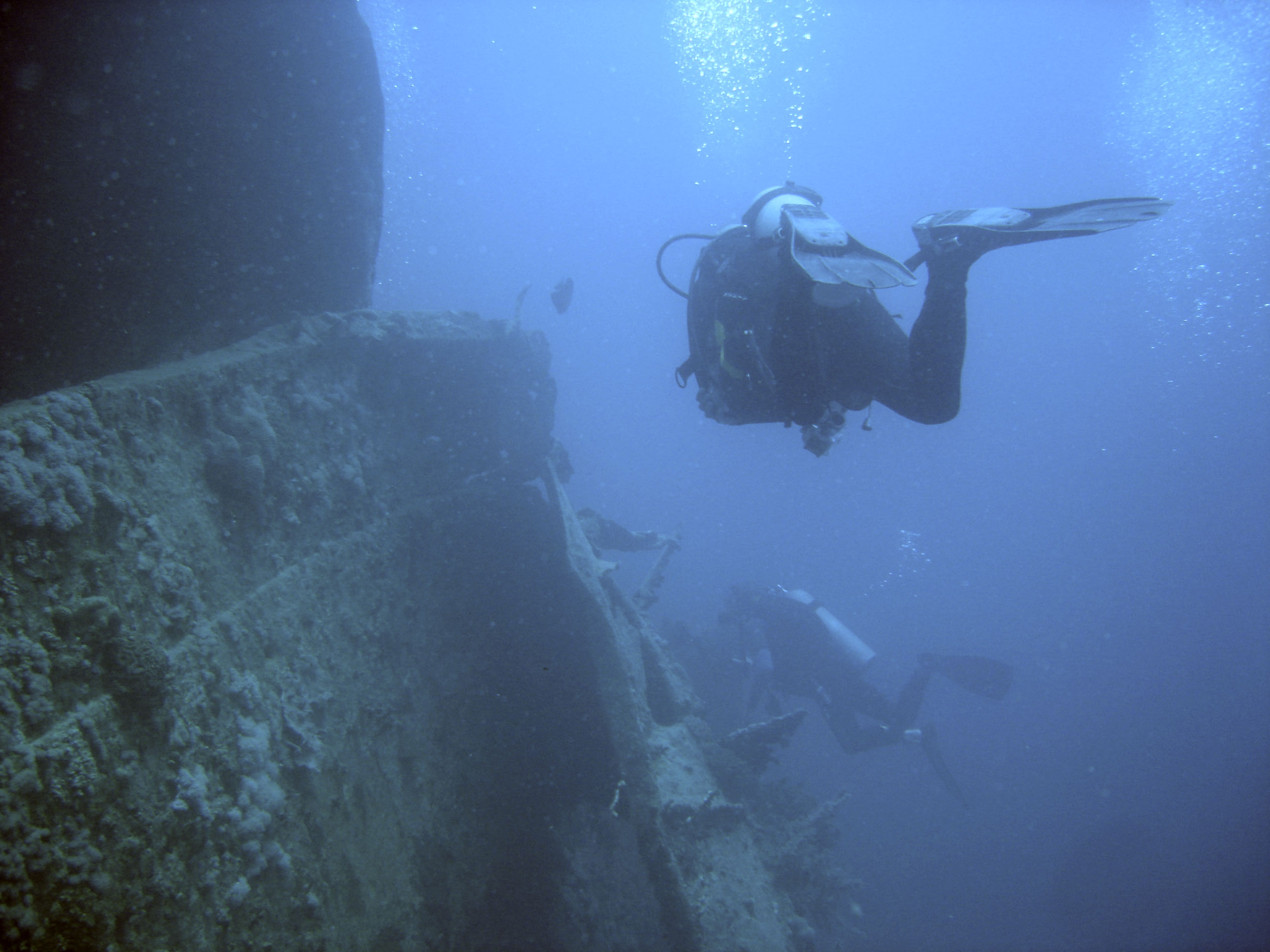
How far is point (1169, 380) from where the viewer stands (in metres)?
67.2

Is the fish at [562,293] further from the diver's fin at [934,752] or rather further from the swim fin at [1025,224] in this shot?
the diver's fin at [934,752]

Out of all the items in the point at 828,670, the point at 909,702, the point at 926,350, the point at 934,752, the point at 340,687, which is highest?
the point at 926,350

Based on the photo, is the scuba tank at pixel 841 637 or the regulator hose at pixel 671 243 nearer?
the regulator hose at pixel 671 243

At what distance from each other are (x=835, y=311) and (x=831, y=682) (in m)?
A: 8.77

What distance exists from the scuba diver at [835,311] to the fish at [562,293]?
637cm

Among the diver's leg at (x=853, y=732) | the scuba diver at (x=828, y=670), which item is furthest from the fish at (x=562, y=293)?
the diver's leg at (x=853, y=732)

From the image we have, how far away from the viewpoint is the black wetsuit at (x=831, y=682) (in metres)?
9.83

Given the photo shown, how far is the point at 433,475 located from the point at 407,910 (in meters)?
2.65

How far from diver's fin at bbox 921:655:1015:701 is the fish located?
9.17m

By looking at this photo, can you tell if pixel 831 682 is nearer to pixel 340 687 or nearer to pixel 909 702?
pixel 909 702

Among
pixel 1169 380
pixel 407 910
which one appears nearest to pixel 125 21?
pixel 407 910

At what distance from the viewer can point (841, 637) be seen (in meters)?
10.1

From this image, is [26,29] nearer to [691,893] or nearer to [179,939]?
[179,939]

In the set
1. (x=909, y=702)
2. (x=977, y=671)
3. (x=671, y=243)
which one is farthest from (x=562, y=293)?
(x=977, y=671)
